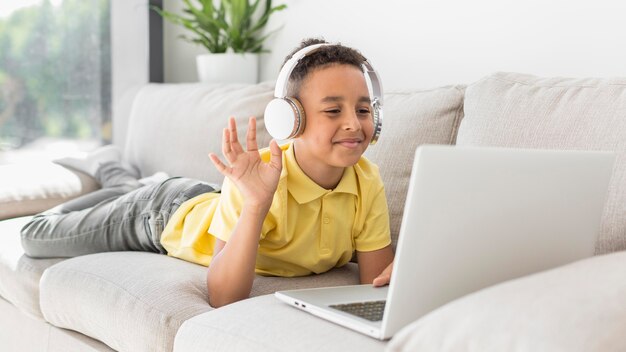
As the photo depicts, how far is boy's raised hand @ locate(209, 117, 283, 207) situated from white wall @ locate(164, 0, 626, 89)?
1019mm

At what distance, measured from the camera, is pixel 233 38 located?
2799 millimetres

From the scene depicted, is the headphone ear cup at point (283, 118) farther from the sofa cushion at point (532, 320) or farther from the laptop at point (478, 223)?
the sofa cushion at point (532, 320)

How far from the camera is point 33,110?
301 cm

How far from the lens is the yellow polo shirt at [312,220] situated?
144cm

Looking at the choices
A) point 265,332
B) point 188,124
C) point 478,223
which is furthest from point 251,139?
point 188,124

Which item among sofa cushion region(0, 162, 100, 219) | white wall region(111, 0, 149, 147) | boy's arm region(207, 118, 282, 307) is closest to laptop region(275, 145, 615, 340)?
boy's arm region(207, 118, 282, 307)

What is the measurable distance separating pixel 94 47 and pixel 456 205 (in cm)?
263

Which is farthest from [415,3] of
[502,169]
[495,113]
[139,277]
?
[502,169]

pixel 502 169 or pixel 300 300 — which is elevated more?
pixel 502 169

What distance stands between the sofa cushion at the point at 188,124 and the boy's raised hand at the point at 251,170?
88 cm

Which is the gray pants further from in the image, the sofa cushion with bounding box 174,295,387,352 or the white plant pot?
the white plant pot

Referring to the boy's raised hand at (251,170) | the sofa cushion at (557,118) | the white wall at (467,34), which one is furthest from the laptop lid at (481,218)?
the white wall at (467,34)

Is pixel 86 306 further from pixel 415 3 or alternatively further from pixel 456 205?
pixel 415 3

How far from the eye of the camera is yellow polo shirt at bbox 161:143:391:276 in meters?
1.44
